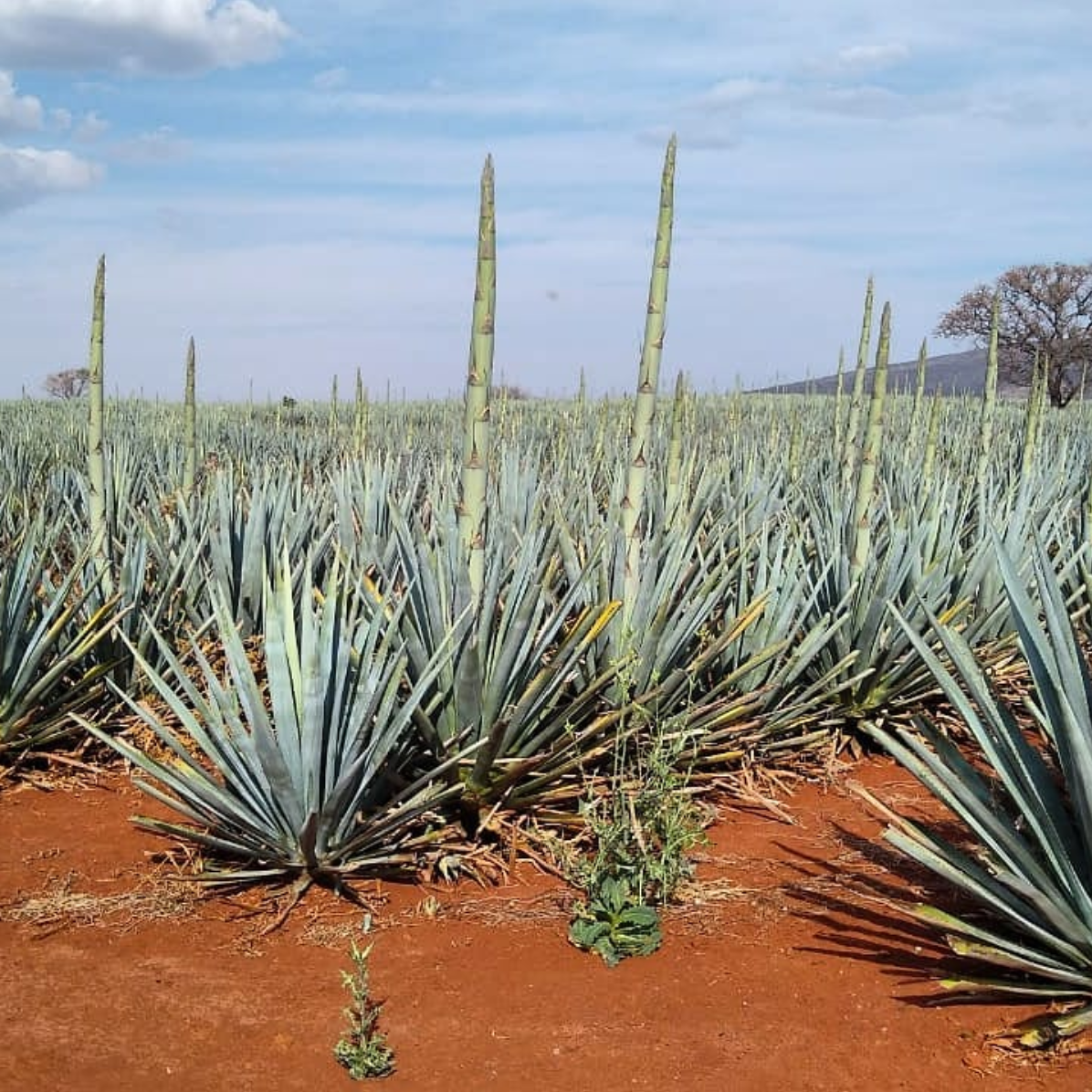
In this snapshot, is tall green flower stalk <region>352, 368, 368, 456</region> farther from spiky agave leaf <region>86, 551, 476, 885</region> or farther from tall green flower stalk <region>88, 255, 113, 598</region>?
spiky agave leaf <region>86, 551, 476, 885</region>

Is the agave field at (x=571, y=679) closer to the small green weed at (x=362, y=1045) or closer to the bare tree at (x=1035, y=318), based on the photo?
the small green weed at (x=362, y=1045)

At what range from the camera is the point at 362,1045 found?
2.83m

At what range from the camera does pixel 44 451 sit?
37.3ft

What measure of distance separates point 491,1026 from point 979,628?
322 cm

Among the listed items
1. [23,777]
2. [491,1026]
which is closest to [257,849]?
[491,1026]

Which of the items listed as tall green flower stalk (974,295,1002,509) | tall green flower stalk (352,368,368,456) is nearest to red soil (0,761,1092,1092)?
tall green flower stalk (974,295,1002,509)

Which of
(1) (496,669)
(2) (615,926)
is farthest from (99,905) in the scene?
(2) (615,926)

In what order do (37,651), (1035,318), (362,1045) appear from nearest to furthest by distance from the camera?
1. (362,1045)
2. (37,651)
3. (1035,318)

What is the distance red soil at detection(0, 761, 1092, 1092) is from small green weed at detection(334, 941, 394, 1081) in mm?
43

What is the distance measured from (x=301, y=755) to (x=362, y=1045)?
101cm

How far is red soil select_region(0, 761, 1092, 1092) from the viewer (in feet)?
9.31

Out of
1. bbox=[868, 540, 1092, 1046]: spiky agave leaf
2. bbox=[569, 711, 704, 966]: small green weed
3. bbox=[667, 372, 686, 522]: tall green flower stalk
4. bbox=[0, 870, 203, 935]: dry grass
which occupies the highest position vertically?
bbox=[667, 372, 686, 522]: tall green flower stalk

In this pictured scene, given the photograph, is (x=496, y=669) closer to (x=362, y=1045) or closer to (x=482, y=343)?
(x=482, y=343)

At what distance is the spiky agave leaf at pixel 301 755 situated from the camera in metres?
3.60
